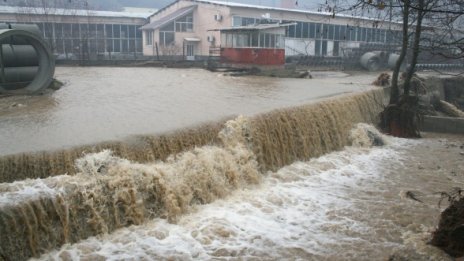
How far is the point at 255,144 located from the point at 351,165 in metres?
2.54

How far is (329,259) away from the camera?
618 centimetres

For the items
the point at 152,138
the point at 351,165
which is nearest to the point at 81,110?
the point at 152,138

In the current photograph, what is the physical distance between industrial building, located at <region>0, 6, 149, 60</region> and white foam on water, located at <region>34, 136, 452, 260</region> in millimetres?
27183

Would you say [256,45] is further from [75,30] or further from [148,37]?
[75,30]

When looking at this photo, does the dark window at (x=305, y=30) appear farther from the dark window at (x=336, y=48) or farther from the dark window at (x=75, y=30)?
the dark window at (x=75, y=30)

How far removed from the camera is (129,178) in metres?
7.00

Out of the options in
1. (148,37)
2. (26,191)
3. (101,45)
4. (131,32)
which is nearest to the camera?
(26,191)

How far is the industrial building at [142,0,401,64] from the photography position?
37.3m

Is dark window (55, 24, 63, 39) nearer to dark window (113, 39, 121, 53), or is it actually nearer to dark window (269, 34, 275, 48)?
dark window (113, 39, 121, 53)

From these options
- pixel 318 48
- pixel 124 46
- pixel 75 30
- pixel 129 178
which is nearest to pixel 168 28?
pixel 124 46

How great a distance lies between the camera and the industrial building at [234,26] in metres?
37.3

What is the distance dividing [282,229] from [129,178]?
239cm

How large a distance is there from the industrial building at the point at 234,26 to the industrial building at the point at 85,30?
266 centimetres

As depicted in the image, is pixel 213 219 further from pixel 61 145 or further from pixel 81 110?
pixel 81 110
